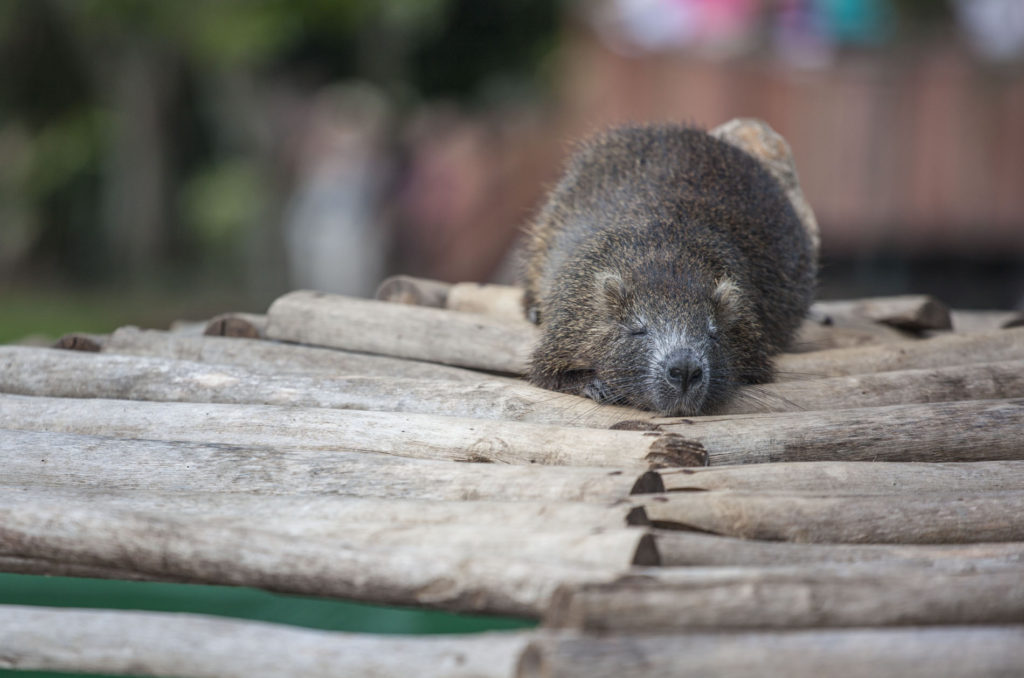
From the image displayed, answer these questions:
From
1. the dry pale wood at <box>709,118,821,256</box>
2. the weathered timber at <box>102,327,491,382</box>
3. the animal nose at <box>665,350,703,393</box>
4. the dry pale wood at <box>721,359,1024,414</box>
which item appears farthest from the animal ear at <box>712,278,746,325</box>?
the dry pale wood at <box>709,118,821,256</box>

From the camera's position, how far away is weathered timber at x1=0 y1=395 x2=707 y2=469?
4.04 meters

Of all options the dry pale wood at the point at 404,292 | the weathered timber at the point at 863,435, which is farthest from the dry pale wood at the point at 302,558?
the dry pale wood at the point at 404,292

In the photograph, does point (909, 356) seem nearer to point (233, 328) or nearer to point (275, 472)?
point (275, 472)

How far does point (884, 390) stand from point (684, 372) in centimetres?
96

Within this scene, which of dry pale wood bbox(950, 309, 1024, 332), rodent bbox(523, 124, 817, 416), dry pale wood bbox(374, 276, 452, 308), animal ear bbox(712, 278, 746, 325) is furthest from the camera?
dry pale wood bbox(950, 309, 1024, 332)

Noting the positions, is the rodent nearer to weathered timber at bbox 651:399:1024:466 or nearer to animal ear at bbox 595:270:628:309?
animal ear at bbox 595:270:628:309

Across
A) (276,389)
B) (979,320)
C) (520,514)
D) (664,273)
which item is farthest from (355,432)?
(979,320)

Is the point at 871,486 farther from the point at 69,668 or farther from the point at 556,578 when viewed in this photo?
the point at 69,668

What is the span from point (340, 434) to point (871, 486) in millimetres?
2027

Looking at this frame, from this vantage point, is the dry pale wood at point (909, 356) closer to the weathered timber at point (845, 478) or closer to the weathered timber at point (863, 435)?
Answer: the weathered timber at point (863, 435)

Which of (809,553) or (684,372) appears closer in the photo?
(809,553)

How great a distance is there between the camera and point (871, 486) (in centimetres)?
394

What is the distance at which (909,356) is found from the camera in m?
5.57

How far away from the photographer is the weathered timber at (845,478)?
3770mm
